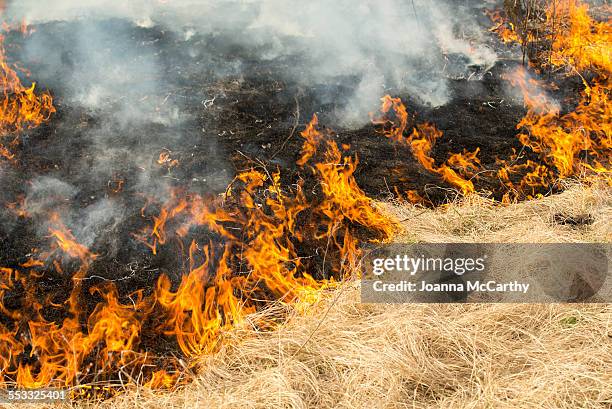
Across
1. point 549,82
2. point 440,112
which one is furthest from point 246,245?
point 549,82

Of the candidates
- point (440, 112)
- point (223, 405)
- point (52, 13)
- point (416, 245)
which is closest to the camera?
point (223, 405)

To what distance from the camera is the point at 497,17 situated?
932 centimetres

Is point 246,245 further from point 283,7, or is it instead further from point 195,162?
point 283,7

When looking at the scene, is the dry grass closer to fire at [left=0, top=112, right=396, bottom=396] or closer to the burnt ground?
fire at [left=0, top=112, right=396, bottom=396]

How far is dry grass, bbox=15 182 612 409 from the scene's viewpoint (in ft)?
14.1

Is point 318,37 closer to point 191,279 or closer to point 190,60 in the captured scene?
point 190,60

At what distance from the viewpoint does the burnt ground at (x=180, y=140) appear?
5.58 meters

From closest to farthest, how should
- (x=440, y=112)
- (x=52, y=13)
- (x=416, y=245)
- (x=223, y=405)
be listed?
(x=223, y=405)
(x=416, y=245)
(x=440, y=112)
(x=52, y=13)

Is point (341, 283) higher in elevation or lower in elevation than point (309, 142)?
lower

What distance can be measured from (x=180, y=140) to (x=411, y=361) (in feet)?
12.0

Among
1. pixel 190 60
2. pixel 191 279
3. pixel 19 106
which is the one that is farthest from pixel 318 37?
pixel 191 279

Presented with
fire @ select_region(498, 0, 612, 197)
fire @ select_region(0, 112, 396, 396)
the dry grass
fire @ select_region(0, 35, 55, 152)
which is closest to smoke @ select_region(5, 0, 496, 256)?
fire @ select_region(0, 35, 55, 152)

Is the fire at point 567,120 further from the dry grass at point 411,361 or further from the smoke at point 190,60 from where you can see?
the dry grass at point 411,361

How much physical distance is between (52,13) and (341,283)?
6360 millimetres
